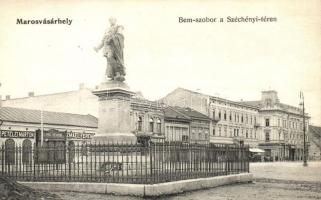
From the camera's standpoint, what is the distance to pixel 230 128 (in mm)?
52719

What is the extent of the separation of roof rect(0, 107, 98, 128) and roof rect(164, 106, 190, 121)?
784 cm

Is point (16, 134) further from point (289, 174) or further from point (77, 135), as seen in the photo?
point (289, 174)

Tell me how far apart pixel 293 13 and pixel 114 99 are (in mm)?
5670

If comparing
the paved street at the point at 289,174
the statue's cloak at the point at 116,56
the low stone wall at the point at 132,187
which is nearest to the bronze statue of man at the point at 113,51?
the statue's cloak at the point at 116,56

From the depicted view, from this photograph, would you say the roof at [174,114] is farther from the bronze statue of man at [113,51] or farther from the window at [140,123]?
the bronze statue of man at [113,51]

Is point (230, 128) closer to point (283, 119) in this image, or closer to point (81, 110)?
point (283, 119)

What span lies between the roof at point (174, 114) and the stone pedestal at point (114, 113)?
91.5ft

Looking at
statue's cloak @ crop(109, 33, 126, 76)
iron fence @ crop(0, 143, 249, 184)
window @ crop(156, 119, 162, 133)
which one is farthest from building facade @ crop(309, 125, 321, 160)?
statue's cloak @ crop(109, 33, 126, 76)

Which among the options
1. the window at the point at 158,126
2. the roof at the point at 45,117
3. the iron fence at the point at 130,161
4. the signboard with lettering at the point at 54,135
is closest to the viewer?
the iron fence at the point at 130,161

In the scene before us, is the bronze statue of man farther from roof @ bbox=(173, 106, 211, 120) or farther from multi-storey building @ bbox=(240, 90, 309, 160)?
multi-storey building @ bbox=(240, 90, 309, 160)

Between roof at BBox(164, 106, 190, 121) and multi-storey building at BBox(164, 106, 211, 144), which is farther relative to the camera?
multi-storey building at BBox(164, 106, 211, 144)

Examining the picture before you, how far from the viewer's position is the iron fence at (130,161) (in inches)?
404

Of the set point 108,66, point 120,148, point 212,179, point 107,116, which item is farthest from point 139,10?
point 212,179

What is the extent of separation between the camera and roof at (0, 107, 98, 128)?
2837cm
